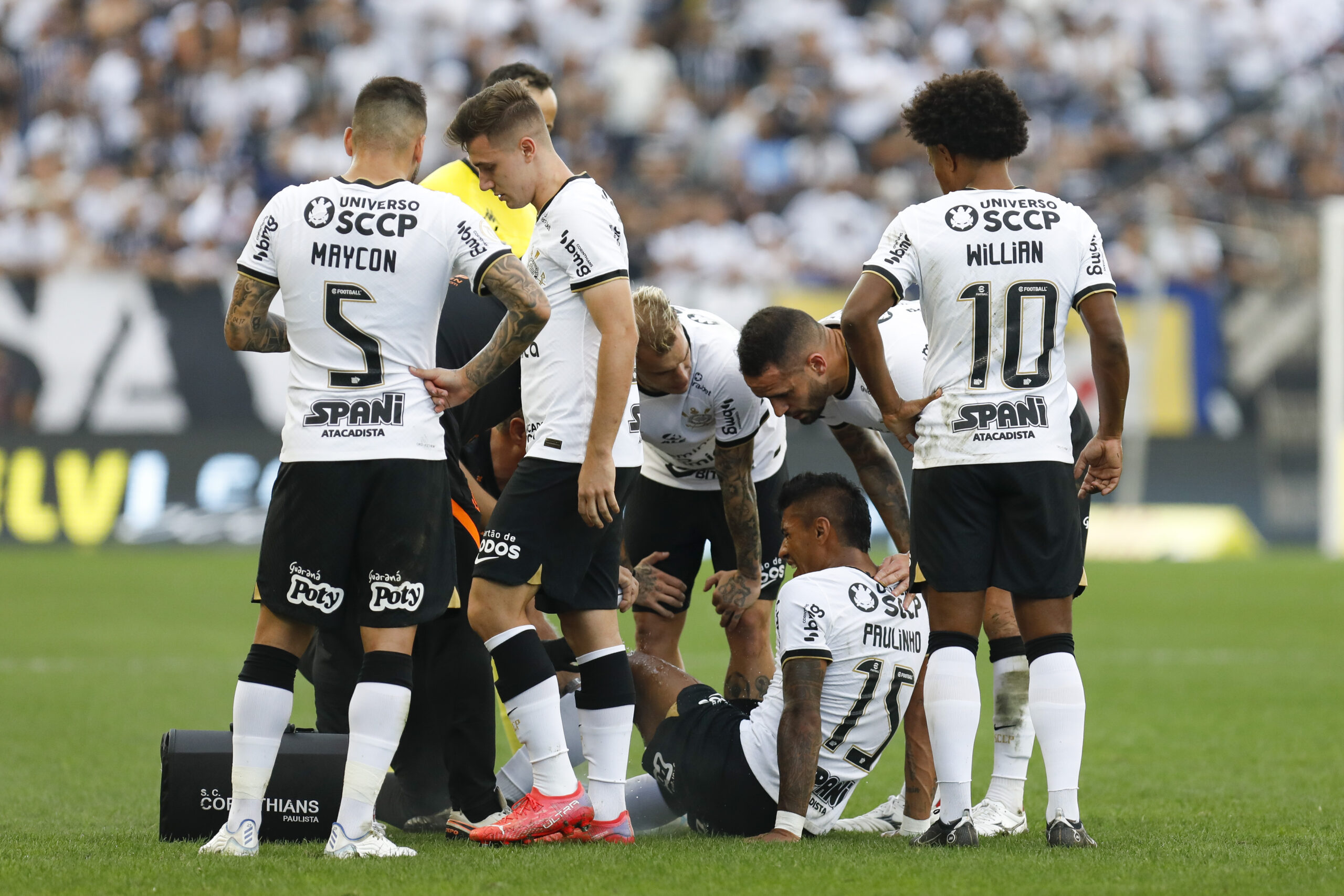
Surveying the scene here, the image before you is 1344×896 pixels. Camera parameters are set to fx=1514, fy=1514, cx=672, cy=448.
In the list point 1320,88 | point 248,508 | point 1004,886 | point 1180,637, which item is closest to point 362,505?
point 1004,886

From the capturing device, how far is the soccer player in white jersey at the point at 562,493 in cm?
488

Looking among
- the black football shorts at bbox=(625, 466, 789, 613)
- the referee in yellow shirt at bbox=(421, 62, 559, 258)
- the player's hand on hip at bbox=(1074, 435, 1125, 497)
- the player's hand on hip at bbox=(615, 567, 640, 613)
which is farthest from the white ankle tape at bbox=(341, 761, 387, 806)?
the referee in yellow shirt at bbox=(421, 62, 559, 258)

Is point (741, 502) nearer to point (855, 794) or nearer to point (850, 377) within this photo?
point (850, 377)

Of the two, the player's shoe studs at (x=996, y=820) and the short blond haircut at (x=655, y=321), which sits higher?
the short blond haircut at (x=655, y=321)

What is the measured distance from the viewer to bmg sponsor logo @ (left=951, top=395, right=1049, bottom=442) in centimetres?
477

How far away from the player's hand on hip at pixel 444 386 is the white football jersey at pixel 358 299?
2 cm

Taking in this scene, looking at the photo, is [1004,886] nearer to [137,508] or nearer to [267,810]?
[267,810]

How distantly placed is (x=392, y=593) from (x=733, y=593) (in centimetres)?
186

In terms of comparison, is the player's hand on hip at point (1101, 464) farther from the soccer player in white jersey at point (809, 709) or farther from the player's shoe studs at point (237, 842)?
the player's shoe studs at point (237, 842)

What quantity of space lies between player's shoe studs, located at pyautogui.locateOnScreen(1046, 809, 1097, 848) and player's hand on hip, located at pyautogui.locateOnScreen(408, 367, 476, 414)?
2.26 metres

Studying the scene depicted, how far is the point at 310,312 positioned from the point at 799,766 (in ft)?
6.84

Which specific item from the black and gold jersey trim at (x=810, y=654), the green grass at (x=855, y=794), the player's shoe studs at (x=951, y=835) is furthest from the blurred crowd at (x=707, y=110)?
the player's shoe studs at (x=951, y=835)

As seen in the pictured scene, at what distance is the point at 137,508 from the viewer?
16.6 meters

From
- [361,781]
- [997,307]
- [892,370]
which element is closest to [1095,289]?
[997,307]
